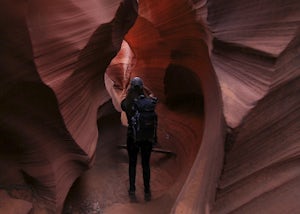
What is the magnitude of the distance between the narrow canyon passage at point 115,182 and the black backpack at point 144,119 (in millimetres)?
601

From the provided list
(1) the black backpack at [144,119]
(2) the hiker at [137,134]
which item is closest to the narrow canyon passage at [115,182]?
(2) the hiker at [137,134]

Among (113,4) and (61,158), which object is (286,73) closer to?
(113,4)

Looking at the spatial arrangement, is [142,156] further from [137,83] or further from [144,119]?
[137,83]

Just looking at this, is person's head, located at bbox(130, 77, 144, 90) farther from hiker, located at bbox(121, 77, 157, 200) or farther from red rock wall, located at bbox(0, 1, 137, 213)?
red rock wall, located at bbox(0, 1, 137, 213)


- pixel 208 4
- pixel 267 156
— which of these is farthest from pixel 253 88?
pixel 208 4

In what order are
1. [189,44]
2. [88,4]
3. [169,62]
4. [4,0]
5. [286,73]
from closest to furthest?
[4,0] < [286,73] < [88,4] < [189,44] < [169,62]

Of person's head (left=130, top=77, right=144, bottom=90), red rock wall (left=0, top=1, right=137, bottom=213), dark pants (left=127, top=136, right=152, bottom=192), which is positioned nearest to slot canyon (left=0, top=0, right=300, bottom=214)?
red rock wall (left=0, top=1, right=137, bottom=213)

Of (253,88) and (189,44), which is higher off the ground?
(253,88)

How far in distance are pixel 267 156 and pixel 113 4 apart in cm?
162

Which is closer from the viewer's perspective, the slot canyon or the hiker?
the slot canyon

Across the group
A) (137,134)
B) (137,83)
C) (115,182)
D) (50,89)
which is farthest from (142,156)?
(50,89)

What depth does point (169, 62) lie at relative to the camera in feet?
14.9

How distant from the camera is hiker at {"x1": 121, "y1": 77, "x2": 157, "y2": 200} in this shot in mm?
3344

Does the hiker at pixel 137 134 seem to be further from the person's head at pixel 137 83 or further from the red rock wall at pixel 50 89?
the red rock wall at pixel 50 89
